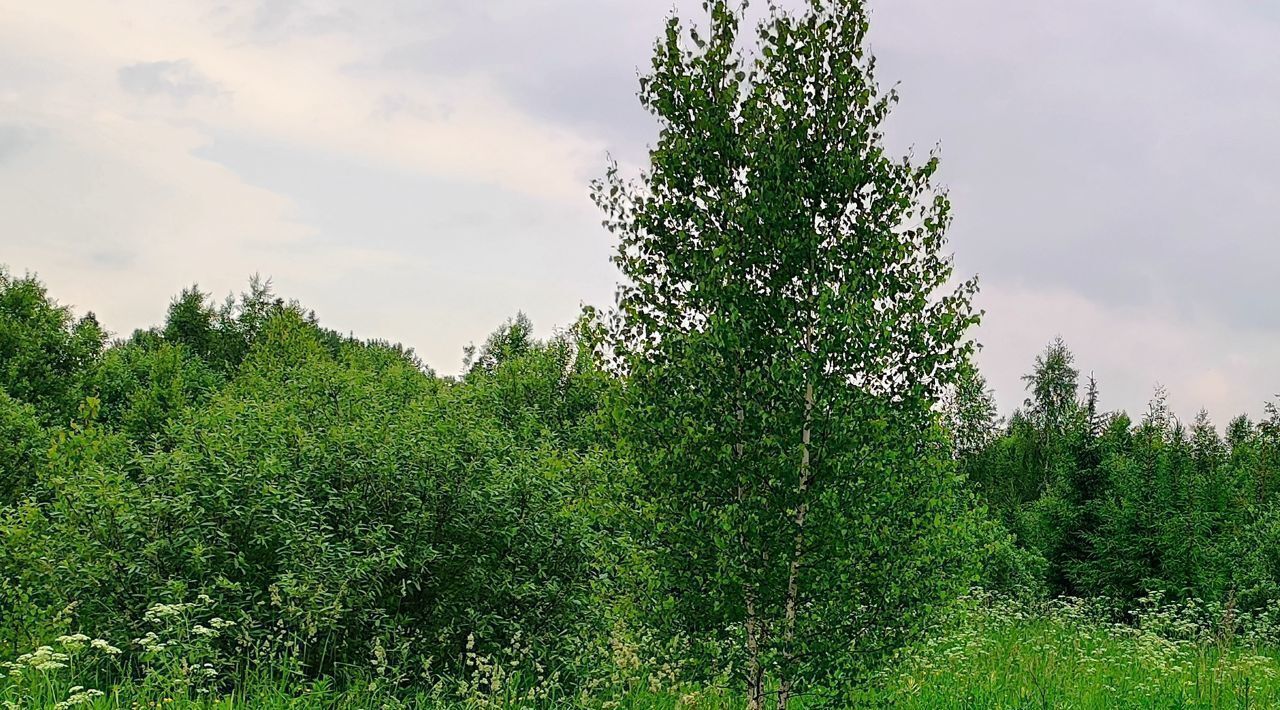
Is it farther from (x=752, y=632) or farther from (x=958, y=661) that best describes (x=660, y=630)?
(x=958, y=661)

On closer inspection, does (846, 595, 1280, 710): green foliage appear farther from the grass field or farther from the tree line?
the tree line

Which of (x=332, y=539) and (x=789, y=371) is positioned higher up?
(x=789, y=371)

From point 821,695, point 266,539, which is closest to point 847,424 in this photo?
point 821,695

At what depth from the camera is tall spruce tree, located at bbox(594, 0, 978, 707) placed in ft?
22.1

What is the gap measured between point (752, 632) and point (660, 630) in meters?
0.70

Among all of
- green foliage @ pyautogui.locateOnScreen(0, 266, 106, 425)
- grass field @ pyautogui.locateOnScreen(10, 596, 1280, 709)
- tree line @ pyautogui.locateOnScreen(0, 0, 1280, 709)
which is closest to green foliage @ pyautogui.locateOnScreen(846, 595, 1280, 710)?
grass field @ pyautogui.locateOnScreen(10, 596, 1280, 709)

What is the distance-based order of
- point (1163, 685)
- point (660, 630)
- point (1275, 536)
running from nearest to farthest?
point (660, 630) < point (1163, 685) < point (1275, 536)

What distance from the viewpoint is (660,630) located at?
705cm

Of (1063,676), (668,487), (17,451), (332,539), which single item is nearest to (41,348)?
(17,451)

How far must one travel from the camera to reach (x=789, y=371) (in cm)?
664

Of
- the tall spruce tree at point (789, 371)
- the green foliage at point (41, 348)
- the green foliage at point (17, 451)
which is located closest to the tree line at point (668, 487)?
the tall spruce tree at point (789, 371)

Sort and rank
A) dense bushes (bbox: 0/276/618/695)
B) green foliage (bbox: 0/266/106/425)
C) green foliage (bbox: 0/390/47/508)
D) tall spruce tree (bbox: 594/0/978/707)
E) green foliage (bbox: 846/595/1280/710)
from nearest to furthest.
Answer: tall spruce tree (bbox: 594/0/978/707), dense bushes (bbox: 0/276/618/695), green foliage (bbox: 846/595/1280/710), green foliage (bbox: 0/390/47/508), green foliage (bbox: 0/266/106/425)

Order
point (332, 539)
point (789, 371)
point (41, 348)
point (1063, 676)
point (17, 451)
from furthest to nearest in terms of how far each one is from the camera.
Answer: point (41, 348), point (17, 451), point (1063, 676), point (332, 539), point (789, 371)

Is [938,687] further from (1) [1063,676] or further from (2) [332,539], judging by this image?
(2) [332,539]
